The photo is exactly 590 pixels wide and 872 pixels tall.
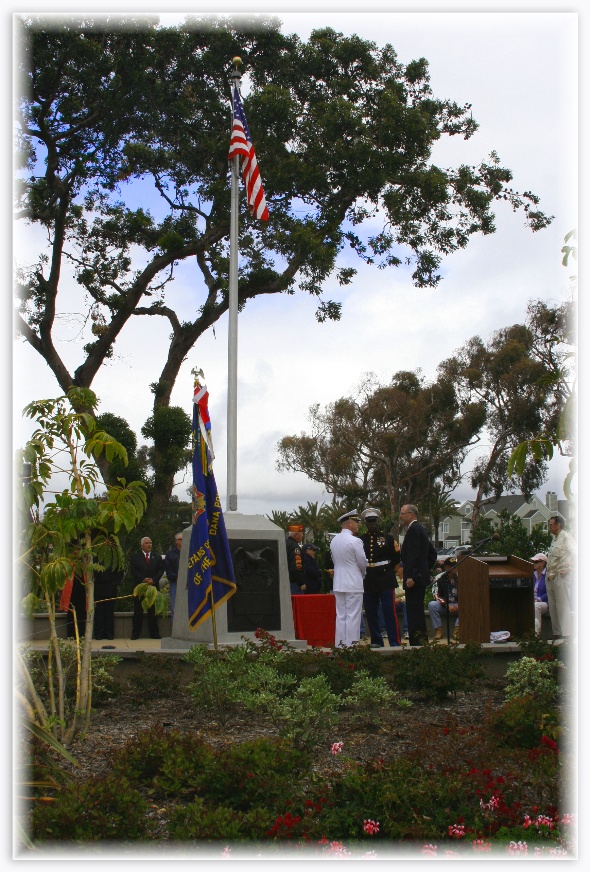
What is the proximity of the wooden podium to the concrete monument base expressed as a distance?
1884 millimetres

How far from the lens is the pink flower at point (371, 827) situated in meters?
3.72

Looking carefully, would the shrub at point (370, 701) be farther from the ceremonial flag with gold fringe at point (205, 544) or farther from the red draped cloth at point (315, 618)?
the red draped cloth at point (315, 618)

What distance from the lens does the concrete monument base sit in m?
9.35

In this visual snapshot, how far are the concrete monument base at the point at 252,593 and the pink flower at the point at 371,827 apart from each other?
217 inches

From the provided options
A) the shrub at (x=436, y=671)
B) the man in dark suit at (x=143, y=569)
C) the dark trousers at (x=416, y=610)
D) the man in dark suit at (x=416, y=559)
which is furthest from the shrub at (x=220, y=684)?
the man in dark suit at (x=143, y=569)

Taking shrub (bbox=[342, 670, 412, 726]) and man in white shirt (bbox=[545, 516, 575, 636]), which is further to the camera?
man in white shirt (bbox=[545, 516, 575, 636])

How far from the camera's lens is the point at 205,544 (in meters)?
7.54

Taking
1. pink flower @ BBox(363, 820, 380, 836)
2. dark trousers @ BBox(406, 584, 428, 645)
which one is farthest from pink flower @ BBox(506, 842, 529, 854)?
dark trousers @ BBox(406, 584, 428, 645)

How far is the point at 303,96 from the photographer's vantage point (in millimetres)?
22891

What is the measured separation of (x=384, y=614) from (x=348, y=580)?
1.26m

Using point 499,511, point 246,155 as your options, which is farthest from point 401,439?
point 246,155

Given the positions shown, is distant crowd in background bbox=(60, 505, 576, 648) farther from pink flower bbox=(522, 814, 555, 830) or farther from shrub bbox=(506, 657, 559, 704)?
pink flower bbox=(522, 814, 555, 830)

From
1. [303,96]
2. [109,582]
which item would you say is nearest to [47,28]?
[303,96]

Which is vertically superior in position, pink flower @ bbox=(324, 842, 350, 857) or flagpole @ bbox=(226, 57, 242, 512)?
flagpole @ bbox=(226, 57, 242, 512)
